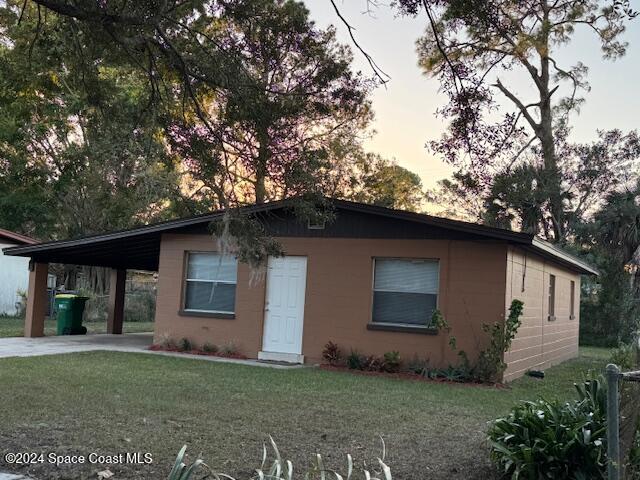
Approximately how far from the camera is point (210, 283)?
546 inches

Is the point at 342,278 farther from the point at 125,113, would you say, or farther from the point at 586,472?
the point at 586,472

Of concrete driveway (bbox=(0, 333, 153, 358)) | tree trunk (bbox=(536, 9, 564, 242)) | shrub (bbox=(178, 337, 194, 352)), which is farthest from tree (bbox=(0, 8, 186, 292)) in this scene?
tree trunk (bbox=(536, 9, 564, 242))

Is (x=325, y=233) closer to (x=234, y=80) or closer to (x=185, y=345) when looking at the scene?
(x=185, y=345)

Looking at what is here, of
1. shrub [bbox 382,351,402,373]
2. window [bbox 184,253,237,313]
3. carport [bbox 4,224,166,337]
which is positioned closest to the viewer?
shrub [bbox 382,351,402,373]

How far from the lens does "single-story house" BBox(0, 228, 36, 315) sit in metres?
23.3

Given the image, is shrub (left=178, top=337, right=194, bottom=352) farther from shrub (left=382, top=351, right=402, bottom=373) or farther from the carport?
shrub (left=382, top=351, right=402, bottom=373)

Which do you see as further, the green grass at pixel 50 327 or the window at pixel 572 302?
the window at pixel 572 302

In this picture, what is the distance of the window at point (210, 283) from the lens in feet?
44.7

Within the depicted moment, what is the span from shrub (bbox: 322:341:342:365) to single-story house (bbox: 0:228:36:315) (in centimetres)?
1545

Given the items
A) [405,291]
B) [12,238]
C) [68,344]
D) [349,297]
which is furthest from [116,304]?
[405,291]

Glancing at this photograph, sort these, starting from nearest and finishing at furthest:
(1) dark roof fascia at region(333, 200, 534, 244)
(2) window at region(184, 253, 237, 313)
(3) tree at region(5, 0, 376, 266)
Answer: (3) tree at region(5, 0, 376, 266)
(1) dark roof fascia at region(333, 200, 534, 244)
(2) window at region(184, 253, 237, 313)

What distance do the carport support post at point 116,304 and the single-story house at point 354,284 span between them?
363 centimetres

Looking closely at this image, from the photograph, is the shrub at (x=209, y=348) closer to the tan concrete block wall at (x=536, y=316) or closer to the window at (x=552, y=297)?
the tan concrete block wall at (x=536, y=316)

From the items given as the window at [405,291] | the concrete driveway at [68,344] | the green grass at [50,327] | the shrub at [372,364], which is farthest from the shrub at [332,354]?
the green grass at [50,327]
